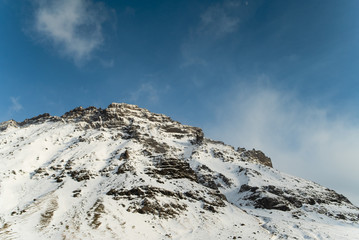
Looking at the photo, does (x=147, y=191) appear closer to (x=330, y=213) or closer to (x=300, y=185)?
(x=330, y=213)

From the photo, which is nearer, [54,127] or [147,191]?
[147,191]

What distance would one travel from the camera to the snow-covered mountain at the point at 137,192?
130 feet

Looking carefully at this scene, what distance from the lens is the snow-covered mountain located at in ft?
130

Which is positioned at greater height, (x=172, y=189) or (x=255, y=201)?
(x=255, y=201)

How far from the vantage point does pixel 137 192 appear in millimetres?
50938

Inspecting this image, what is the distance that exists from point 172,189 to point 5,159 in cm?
5095

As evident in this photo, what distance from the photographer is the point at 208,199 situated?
5572 centimetres

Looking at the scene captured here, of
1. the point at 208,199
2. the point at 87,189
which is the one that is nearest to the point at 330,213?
the point at 208,199

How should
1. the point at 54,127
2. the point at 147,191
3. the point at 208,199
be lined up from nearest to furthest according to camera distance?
1. the point at 147,191
2. the point at 208,199
3. the point at 54,127

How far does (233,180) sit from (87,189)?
56.1 metres

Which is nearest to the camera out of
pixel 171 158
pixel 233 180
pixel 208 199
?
pixel 208 199

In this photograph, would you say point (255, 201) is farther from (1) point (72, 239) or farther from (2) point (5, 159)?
(2) point (5, 159)

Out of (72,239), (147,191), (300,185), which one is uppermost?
(300,185)

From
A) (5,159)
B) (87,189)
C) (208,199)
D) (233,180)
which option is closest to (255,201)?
(233,180)
